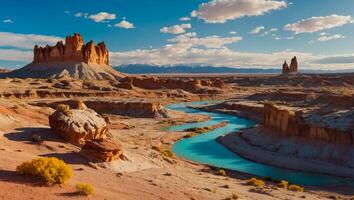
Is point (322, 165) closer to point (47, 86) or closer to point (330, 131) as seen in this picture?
point (330, 131)

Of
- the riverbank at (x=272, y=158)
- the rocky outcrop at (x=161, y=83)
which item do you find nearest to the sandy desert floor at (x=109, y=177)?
the riverbank at (x=272, y=158)

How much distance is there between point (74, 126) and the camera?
28.4 meters

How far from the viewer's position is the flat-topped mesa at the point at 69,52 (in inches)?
6737

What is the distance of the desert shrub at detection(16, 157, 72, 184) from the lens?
16.8 meters

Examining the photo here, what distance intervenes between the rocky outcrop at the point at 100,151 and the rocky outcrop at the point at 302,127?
2468 cm

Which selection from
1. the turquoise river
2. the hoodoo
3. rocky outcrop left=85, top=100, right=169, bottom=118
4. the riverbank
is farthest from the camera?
the hoodoo

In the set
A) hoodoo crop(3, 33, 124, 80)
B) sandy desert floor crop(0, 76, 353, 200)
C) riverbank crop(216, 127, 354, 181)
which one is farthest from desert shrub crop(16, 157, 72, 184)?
hoodoo crop(3, 33, 124, 80)

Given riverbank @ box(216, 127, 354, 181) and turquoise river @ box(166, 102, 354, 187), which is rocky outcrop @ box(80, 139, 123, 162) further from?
riverbank @ box(216, 127, 354, 181)

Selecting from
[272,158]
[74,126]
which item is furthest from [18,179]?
[272,158]

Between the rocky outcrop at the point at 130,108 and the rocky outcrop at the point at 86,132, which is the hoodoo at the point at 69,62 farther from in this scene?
the rocky outcrop at the point at 86,132

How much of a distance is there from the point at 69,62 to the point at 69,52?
5.04 metres

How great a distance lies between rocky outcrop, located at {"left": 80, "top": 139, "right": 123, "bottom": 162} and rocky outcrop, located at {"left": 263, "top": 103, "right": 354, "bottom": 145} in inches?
972

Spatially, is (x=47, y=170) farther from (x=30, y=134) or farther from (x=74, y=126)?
(x=74, y=126)

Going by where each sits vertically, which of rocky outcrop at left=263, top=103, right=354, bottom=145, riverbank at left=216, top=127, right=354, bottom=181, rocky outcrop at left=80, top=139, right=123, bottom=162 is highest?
rocky outcrop at left=80, top=139, right=123, bottom=162
